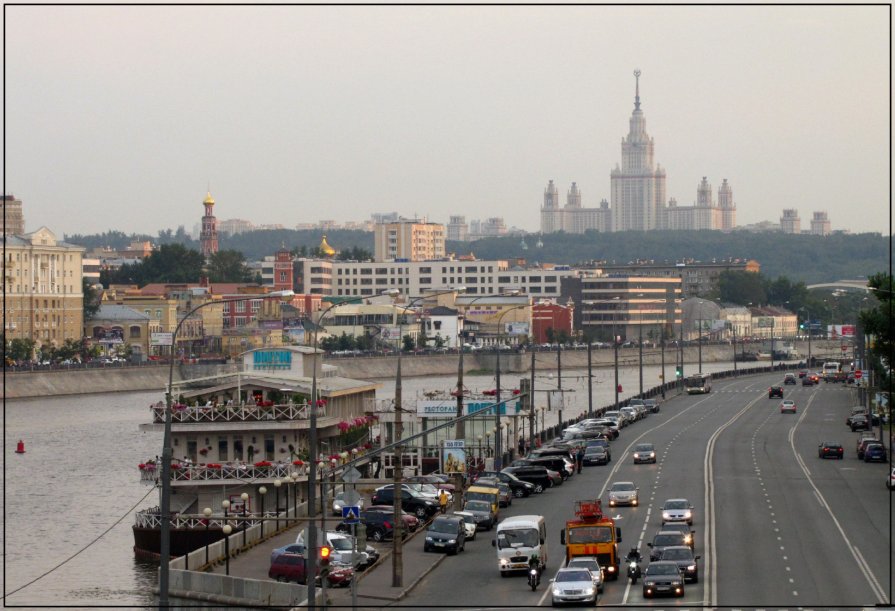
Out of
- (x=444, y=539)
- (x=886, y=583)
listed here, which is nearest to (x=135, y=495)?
(x=444, y=539)

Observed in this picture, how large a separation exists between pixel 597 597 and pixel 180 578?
8.84m

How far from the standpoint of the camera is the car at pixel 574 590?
31.9 metres

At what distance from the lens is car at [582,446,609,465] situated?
61.0 m

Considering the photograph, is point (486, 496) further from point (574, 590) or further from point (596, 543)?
point (574, 590)

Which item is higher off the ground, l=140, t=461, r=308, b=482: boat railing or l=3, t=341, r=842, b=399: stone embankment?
l=140, t=461, r=308, b=482: boat railing

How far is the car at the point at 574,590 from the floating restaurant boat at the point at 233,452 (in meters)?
13.1

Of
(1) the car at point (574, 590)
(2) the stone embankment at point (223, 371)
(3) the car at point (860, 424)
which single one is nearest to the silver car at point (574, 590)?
(1) the car at point (574, 590)

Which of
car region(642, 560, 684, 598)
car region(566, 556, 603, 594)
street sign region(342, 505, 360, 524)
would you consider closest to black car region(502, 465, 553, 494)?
car region(566, 556, 603, 594)

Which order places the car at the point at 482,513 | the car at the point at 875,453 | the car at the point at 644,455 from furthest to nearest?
the car at the point at 875,453
the car at the point at 644,455
the car at the point at 482,513

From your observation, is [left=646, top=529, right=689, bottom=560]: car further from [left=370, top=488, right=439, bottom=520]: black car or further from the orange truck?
[left=370, top=488, right=439, bottom=520]: black car

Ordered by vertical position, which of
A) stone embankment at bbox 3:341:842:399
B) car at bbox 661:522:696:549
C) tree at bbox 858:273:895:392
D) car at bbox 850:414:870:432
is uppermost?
tree at bbox 858:273:895:392

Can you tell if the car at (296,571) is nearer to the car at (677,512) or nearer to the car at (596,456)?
the car at (677,512)

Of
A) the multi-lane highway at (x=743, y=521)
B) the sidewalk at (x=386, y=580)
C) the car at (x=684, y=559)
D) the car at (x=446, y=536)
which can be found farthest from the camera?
the car at (x=446, y=536)

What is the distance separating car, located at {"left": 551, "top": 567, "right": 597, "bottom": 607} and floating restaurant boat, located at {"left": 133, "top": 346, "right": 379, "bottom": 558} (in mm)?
13096
